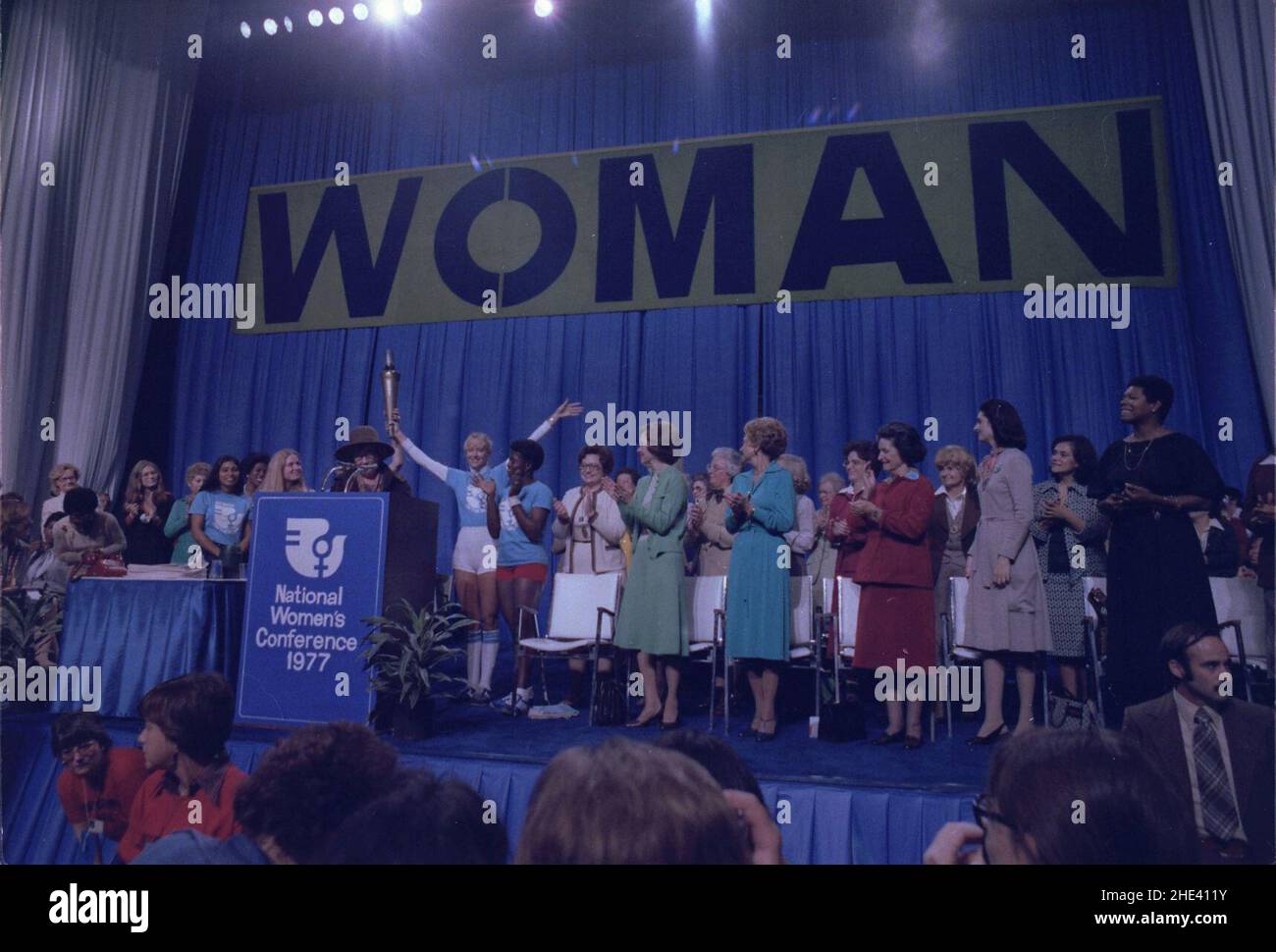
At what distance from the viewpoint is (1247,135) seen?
14.1 feet

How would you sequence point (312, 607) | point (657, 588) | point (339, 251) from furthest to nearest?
1. point (339, 251)
2. point (657, 588)
3. point (312, 607)

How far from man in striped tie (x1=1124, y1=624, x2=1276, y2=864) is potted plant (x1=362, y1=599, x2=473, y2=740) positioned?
89.7 inches

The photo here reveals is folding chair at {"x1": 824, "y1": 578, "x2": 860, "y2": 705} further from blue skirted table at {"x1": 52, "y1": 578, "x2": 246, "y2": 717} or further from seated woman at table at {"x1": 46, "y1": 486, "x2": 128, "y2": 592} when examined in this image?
seated woman at table at {"x1": 46, "y1": 486, "x2": 128, "y2": 592}

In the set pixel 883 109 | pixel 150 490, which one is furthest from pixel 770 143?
pixel 150 490

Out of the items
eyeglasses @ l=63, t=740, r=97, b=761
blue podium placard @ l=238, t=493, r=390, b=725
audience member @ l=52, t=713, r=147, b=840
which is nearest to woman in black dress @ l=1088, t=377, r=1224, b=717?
blue podium placard @ l=238, t=493, r=390, b=725

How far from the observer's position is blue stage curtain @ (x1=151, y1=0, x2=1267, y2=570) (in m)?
5.48

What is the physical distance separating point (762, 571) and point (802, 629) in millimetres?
380

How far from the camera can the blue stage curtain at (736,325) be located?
548cm

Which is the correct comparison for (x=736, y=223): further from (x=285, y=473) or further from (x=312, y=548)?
(x=312, y=548)

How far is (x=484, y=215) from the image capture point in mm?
6340

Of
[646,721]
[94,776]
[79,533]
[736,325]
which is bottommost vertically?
[94,776]

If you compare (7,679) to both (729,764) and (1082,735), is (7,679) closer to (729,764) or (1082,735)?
(729,764)

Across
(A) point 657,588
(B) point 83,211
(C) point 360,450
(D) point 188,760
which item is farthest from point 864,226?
(B) point 83,211

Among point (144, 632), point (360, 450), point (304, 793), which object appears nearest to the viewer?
point (304, 793)
